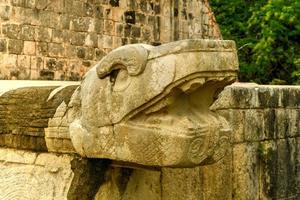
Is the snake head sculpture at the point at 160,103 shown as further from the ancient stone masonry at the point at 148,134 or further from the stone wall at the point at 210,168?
the stone wall at the point at 210,168

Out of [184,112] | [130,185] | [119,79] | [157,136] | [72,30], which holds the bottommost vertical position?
[130,185]

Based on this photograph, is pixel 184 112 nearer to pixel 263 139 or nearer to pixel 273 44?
pixel 263 139

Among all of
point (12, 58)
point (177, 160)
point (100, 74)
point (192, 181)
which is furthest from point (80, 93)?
point (12, 58)

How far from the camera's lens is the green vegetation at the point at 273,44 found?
18156mm

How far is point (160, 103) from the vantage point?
3273 mm

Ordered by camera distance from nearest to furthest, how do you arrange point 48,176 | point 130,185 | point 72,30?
point 130,185, point 48,176, point 72,30

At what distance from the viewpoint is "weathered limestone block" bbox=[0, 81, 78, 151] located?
403 cm

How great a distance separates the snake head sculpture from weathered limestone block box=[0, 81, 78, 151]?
52 cm

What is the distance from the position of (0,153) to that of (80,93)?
3.45 ft

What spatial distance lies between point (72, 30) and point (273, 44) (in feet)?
29.3

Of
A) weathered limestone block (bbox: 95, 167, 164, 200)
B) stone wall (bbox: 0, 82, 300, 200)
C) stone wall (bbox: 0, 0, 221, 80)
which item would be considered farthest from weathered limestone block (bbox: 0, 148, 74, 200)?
stone wall (bbox: 0, 0, 221, 80)

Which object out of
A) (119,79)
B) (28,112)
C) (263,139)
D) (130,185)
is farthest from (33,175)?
(263,139)

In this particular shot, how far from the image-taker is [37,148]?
4160 millimetres

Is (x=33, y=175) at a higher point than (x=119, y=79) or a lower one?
lower
